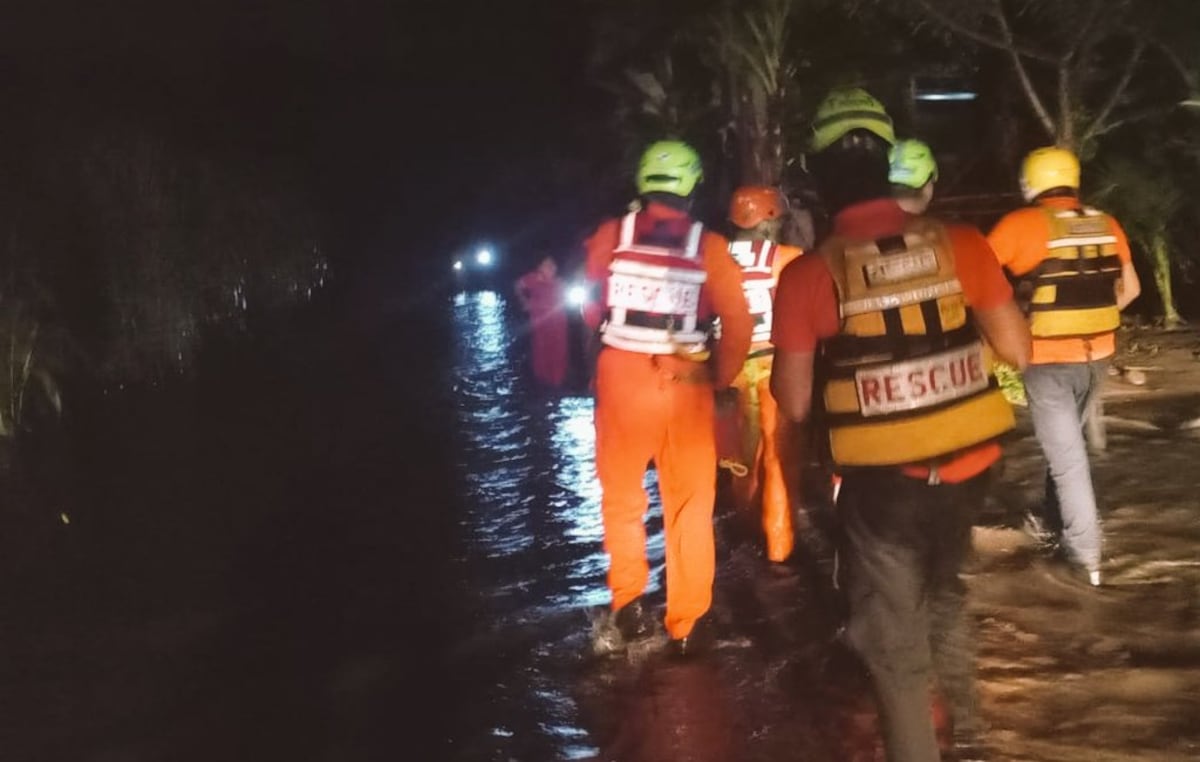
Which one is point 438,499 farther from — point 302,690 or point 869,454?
point 869,454

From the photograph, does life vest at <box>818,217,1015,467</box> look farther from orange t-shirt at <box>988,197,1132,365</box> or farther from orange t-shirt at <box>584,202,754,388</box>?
orange t-shirt at <box>988,197,1132,365</box>

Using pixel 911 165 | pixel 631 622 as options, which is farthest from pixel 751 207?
pixel 631 622

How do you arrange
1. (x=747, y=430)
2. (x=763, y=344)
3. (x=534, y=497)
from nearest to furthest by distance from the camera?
(x=763, y=344) < (x=747, y=430) < (x=534, y=497)

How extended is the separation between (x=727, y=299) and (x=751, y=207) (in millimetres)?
1442

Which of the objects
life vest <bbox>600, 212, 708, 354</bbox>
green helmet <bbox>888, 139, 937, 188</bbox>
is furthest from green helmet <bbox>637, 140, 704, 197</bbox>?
green helmet <bbox>888, 139, 937, 188</bbox>

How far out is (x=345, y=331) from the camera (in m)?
25.8

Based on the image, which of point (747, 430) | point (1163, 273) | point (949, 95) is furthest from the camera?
point (949, 95)

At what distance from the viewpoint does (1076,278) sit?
5.13 m

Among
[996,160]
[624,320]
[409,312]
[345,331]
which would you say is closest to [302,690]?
[624,320]

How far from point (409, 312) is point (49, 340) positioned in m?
18.1

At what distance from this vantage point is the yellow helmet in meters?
5.12

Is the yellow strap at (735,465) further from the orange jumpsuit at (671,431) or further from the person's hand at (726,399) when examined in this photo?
the orange jumpsuit at (671,431)

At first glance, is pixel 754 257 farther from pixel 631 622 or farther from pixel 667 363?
pixel 631 622

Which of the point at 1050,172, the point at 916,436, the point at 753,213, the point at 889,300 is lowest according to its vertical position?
the point at 916,436
